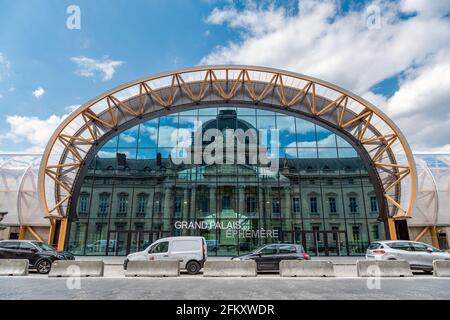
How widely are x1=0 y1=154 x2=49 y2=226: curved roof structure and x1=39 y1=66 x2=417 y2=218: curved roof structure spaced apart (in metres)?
4.30

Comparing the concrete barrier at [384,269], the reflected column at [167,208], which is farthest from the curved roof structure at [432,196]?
the reflected column at [167,208]

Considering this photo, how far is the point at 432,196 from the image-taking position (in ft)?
84.5

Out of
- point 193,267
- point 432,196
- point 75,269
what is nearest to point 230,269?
point 193,267

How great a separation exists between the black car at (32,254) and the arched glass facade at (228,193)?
363 inches

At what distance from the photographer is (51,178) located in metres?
23.6

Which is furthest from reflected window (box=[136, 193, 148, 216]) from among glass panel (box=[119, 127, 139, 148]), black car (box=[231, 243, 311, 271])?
black car (box=[231, 243, 311, 271])

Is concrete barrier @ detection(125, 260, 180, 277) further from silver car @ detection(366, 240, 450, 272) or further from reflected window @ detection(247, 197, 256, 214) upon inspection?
reflected window @ detection(247, 197, 256, 214)

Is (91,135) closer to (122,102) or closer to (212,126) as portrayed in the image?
(122,102)

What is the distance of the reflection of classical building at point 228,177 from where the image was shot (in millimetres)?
23531

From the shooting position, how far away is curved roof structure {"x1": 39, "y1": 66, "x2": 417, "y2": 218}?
2294 cm

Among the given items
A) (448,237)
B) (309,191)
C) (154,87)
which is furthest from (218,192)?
(448,237)

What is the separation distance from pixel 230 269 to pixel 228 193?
12.8m

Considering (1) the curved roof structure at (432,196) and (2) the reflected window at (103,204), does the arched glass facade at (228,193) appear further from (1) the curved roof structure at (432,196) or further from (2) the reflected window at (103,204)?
(1) the curved roof structure at (432,196)

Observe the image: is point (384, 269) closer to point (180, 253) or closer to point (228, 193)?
point (180, 253)
